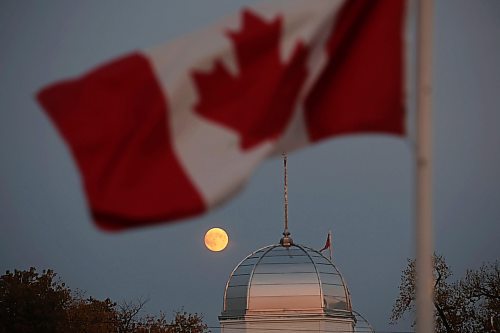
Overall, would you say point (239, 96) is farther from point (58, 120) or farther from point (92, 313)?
point (92, 313)

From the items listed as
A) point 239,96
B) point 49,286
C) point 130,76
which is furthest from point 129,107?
point 49,286

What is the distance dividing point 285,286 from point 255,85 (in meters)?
35.6

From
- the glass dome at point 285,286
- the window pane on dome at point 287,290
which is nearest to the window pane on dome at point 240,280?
the glass dome at point 285,286

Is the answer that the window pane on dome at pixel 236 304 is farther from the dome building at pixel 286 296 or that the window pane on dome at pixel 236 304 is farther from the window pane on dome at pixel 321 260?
the window pane on dome at pixel 321 260

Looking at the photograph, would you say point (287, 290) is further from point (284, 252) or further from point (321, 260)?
point (321, 260)

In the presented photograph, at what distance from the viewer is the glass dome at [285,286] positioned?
1727 inches

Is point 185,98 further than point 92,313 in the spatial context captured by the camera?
No

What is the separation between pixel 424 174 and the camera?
8070 mm

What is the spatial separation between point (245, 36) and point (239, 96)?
1.39ft

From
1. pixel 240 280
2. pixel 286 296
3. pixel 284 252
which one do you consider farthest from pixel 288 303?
pixel 284 252

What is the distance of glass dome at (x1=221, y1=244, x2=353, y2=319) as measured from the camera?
4388cm

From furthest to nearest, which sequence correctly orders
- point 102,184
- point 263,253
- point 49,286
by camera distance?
point 49,286
point 263,253
point 102,184

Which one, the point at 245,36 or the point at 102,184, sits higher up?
the point at 245,36

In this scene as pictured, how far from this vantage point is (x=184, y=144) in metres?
8.48
